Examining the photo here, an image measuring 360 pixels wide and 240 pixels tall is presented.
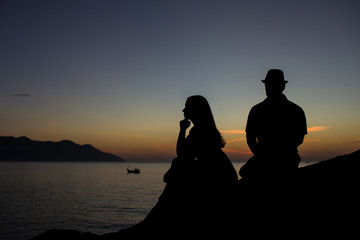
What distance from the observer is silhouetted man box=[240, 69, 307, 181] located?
4320 millimetres

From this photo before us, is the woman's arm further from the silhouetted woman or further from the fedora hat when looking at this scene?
the fedora hat

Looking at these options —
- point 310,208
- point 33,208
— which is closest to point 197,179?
point 310,208

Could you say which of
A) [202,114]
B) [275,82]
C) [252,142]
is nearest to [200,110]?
[202,114]

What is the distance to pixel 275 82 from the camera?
4320 mm

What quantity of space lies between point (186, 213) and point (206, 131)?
1.51m

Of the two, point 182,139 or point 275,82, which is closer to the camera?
point 275,82

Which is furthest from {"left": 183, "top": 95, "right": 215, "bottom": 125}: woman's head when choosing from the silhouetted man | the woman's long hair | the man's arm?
the silhouetted man

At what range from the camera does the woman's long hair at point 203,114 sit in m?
4.34

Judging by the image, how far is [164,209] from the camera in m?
4.57

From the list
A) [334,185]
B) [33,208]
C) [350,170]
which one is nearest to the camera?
[334,185]

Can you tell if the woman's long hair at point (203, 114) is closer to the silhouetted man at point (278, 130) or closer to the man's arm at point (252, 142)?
the man's arm at point (252, 142)

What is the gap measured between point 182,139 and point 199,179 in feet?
2.65

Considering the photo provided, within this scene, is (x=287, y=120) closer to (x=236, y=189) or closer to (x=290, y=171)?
(x=290, y=171)

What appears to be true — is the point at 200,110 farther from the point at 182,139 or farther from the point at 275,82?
the point at 275,82
